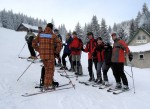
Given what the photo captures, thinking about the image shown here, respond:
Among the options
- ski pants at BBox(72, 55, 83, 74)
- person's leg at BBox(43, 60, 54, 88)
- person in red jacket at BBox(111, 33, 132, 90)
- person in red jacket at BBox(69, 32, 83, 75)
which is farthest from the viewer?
ski pants at BBox(72, 55, 83, 74)

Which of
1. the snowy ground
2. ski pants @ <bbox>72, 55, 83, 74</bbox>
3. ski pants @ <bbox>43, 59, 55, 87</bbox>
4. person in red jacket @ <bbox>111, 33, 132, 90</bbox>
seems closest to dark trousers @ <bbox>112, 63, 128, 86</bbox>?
person in red jacket @ <bbox>111, 33, 132, 90</bbox>

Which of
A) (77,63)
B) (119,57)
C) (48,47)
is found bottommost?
(77,63)

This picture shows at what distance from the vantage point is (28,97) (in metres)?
6.46

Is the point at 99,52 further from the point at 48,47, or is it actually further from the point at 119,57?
the point at 48,47

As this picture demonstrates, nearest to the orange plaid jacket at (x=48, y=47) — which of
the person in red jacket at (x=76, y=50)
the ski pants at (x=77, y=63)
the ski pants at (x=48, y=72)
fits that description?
the ski pants at (x=48, y=72)

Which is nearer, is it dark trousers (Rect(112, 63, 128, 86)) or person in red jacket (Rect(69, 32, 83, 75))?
dark trousers (Rect(112, 63, 128, 86))

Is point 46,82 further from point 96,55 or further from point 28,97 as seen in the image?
point 96,55

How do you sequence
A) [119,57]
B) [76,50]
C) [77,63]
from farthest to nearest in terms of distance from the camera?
[77,63] < [76,50] < [119,57]

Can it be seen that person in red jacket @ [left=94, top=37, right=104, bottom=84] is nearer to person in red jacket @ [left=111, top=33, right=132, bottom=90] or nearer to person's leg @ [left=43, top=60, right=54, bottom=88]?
person in red jacket @ [left=111, top=33, right=132, bottom=90]

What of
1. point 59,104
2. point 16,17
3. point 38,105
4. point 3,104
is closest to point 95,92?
point 59,104

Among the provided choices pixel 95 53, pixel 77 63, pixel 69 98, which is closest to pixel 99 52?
pixel 95 53

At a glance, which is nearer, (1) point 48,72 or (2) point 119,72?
(1) point 48,72

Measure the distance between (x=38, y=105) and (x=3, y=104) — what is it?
0.87m

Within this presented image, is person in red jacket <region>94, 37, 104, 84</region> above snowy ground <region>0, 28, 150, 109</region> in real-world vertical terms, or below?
above
